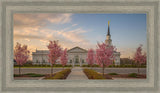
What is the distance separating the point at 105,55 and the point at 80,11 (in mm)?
4063

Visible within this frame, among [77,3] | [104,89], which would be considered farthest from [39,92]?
[77,3]

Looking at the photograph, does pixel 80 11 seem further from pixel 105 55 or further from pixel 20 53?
pixel 20 53

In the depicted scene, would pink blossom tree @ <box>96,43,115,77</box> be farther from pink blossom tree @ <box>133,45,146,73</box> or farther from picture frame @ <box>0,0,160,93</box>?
pink blossom tree @ <box>133,45,146,73</box>

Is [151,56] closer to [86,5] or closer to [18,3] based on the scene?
[86,5]

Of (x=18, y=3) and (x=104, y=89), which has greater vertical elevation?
(x=18, y=3)

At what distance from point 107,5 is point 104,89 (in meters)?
4.24

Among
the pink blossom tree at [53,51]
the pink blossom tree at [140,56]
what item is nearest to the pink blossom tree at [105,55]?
the pink blossom tree at [53,51]

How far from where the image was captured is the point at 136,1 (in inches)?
256

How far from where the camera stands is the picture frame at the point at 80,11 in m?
6.41

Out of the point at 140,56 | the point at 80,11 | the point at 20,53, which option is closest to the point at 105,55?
the point at 80,11

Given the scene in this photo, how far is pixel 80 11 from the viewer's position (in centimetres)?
659

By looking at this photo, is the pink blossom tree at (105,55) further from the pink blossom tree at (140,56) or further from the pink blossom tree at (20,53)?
the pink blossom tree at (20,53)

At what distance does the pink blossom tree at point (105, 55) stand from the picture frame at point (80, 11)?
2799 mm

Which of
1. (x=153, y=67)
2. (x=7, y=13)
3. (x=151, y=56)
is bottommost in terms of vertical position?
(x=153, y=67)
